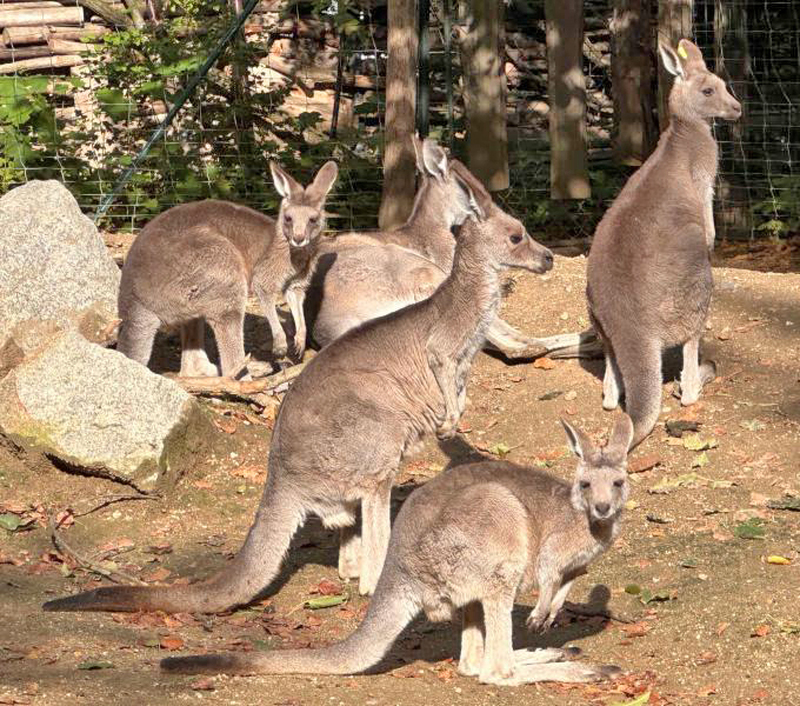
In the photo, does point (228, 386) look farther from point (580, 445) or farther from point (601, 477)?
point (601, 477)

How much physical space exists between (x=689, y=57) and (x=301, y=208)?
110 inches

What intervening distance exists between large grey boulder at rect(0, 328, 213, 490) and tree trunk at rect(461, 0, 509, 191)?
3.44 meters

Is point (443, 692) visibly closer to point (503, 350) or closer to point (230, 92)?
point (503, 350)

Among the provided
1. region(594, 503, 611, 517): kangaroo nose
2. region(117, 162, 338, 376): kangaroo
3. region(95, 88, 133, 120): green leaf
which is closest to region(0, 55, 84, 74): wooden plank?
region(95, 88, 133, 120): green leaf

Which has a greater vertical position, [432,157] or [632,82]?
[632,82]

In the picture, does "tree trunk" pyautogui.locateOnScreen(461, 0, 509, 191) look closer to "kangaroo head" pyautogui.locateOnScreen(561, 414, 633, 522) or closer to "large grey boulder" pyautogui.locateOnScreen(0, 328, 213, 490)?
"large grey boulder" pyautogui.locateOnScreen(0, 328, 213, 490)

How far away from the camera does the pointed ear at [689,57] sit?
9.23 meters

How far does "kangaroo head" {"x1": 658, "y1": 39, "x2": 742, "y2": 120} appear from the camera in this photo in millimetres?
9070

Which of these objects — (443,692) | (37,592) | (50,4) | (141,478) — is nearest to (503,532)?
(443,692)

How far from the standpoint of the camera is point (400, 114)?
9.78 metres

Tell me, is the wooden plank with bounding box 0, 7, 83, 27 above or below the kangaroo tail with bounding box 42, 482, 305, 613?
above

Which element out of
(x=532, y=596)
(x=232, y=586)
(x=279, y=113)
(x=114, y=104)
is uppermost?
(x=114, y=104)

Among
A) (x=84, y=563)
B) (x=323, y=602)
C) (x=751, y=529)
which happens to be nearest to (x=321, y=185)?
(x=84, y=563)

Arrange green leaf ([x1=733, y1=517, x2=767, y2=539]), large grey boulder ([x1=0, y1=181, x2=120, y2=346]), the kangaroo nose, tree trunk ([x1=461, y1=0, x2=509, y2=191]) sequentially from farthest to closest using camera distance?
1. tree trunk ([x1=461, y1=0, x2=509, y2=191])
2. large grey boulder ([x1=0, y1=181, x2=120, y2=346])
3. green leaf ([x1=733, y1=517, x2=767, y2=539])
4. the kangaroo nose
